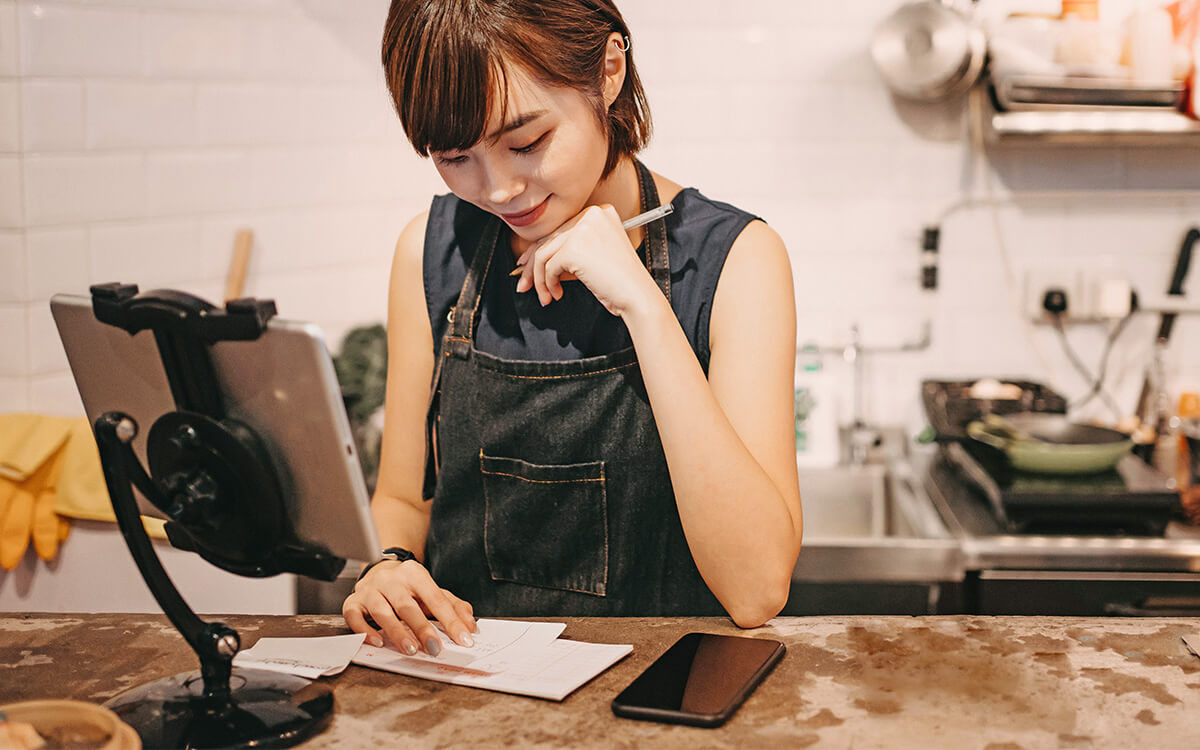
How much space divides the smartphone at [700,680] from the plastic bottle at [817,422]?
1.88 metres

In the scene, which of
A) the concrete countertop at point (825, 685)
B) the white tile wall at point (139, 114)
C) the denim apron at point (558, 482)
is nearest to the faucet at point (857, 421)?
the denim apron at point (558, 482)

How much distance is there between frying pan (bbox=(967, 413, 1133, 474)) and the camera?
2434 mm

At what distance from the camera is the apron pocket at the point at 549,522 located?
1.57 meters

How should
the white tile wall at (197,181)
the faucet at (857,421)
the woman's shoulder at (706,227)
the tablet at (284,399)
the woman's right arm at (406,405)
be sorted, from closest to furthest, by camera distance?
the tablet at (284,399) → the woman's shoulder at (706,227) → the woman's right arm at (406,405) → the white tile wall at (197,181) → the faucet at (857,421)

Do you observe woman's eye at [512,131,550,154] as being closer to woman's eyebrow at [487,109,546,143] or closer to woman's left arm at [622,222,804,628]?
woman's eyebrow at [487,109,546,143]

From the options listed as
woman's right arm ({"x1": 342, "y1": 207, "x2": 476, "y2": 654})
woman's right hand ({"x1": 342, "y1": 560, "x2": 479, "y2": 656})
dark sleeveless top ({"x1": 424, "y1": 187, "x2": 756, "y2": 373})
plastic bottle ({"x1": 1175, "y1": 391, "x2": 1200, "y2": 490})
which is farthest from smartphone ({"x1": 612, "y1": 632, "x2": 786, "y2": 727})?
plastic bottle ({"x1": 1175, "y1": 391, "x2": 1200, "y2": 490})

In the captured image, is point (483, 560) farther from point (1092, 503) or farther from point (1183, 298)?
point (1183, 298)

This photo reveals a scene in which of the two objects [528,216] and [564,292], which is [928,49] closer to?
[564,292]

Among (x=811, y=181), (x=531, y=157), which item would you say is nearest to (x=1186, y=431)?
(x=811, y=181)

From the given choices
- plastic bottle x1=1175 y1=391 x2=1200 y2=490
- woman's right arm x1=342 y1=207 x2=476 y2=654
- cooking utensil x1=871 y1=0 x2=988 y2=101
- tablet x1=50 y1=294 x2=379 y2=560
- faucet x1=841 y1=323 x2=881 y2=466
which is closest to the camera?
tablet x1=50 y1=294 x2=379 y2=560

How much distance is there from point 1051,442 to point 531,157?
1.72m

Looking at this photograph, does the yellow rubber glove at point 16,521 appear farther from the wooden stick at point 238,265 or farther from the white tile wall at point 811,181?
the white tile wall at point 811,181

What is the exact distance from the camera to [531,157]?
4.45 ft

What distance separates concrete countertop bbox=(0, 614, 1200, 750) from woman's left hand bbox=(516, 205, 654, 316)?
400 millimetres
